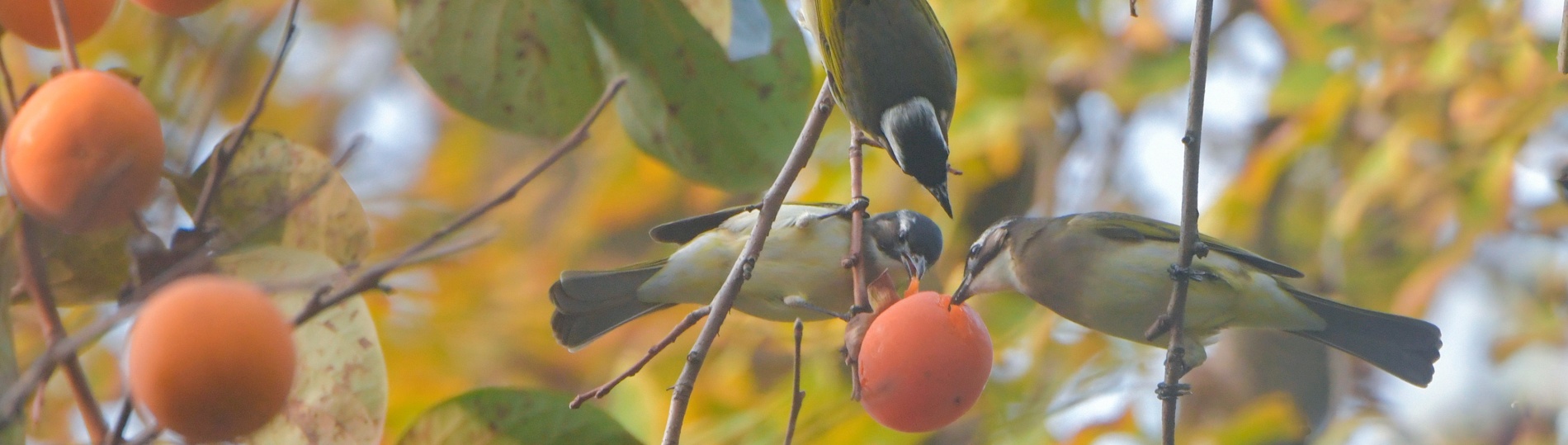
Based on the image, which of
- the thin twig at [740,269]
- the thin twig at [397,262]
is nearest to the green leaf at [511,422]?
the thin twig at [740,269]

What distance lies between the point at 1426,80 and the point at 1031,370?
7.03ft

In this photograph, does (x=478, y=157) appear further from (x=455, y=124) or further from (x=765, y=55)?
(x=765, y=55)

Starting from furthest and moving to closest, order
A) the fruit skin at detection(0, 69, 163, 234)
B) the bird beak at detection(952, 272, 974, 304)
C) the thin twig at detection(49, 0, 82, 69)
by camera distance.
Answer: the bird beak at detection(952, 272, 974, 304) → the thin twig at detection(49, 0, 82, 69) → the fruit skin at detection(0, 69, 163, 234)

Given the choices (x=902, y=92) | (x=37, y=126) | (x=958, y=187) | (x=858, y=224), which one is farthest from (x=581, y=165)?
(x=37, y=126)

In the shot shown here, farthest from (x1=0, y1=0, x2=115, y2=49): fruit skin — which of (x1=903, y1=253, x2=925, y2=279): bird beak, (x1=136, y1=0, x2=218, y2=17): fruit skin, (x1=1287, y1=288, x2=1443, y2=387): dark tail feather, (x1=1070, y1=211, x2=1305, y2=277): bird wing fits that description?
(x1=1287, y1=288, x2=1443, y2=387): dark tail feather

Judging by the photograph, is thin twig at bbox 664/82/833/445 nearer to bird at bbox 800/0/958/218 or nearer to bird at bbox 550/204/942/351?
bird at bbox 550/204/942/351

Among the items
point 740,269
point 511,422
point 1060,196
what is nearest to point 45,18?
point 511,422

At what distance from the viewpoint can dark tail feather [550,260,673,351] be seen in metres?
2.93

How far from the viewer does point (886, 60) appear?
3111 millimetres

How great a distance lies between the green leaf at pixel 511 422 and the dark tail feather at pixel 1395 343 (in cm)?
184

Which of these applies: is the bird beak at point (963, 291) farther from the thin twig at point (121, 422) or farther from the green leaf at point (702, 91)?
the thin twig at point (121, 422)

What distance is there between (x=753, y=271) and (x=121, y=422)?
1851 millimetres

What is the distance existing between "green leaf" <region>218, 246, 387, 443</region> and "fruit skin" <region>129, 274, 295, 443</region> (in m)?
0.62

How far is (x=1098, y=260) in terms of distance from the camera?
2980 mm
